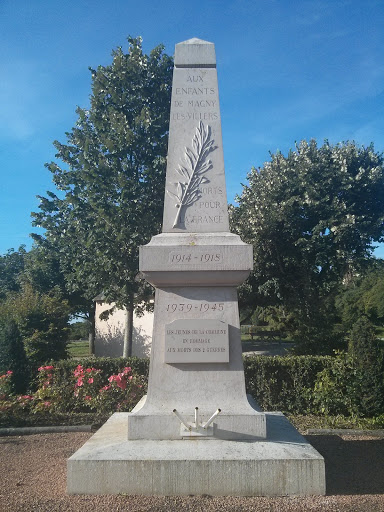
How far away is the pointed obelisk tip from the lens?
5.64 metres

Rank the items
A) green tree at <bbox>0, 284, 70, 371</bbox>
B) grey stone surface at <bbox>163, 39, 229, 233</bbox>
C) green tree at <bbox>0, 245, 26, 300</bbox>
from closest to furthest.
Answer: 1. grey stone surface at <bbox>163, 39, 229, 233</bbox>
2. green tree at <bbox>0, 284, 70, 371</bbox>
3. green tree at <bbox>0, 245, 26, 300</bbox>

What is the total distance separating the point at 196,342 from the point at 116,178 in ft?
34.7

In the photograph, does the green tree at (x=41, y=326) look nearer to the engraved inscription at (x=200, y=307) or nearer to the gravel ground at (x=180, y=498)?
the gravel ground at (x=180, y=498)

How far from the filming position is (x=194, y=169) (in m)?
5.38

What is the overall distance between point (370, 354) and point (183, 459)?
5.97 m

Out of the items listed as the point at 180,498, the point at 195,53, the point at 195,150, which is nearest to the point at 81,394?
the point at 180,498

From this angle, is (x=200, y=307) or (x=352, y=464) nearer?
(x=200, y=307)

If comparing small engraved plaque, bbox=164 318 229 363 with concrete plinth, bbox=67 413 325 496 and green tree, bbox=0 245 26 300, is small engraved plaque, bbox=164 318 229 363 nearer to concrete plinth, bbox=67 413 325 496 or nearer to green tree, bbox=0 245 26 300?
concrete plinth, bbox=67 413 325 496

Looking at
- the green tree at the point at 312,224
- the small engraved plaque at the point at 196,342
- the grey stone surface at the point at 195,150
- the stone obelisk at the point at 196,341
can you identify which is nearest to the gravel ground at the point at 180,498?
the stone obelisk at the point at 196,341

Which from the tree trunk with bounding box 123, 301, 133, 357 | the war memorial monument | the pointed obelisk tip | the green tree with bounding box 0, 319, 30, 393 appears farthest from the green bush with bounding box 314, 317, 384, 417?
the tree trunk with bounding box 123, 301, 133, 357

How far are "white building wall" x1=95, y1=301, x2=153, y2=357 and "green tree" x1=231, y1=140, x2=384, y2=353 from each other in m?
7.23

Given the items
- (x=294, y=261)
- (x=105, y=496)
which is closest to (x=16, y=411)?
(x=105, y=496)

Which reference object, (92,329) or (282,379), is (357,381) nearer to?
(282,379)

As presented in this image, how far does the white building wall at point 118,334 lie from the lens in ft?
75.5
